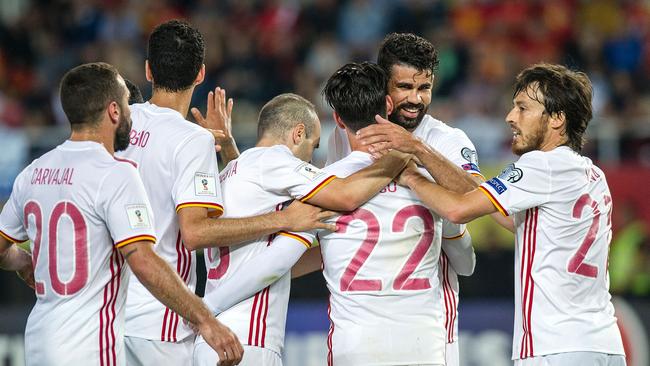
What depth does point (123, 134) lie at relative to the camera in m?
5.44

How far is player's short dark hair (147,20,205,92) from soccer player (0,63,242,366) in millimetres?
634

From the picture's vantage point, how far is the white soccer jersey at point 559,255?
5.39 m

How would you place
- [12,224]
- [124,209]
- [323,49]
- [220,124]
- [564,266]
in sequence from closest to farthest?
[124,209] → [564,266] → [12,224] → [220,124] → [323,49]

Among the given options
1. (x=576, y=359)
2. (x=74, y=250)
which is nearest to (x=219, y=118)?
(x=74, y=250)

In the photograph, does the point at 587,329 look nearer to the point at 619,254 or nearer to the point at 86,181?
the point at 86,181

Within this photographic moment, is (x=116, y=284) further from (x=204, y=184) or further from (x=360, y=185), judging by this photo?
(x=360, y=185)

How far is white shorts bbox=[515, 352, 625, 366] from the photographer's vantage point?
5.34 metres

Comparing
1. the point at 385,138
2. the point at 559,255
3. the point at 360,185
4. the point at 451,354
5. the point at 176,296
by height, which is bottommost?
the point at 451,354

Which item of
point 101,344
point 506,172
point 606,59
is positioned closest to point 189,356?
point 101,344

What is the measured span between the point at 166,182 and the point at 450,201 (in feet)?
5.23

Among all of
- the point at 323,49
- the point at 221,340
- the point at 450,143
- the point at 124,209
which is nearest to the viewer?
the point at 124,209

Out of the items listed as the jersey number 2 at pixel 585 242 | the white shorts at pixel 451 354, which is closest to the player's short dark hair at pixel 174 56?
the white shorts at pixel 451 354

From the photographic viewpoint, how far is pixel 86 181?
516 centimetres

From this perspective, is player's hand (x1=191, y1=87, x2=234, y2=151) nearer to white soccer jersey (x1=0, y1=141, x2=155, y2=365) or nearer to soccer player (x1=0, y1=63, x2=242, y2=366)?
soccer player (x1=0, y1=63, x2=242, y2=366)
